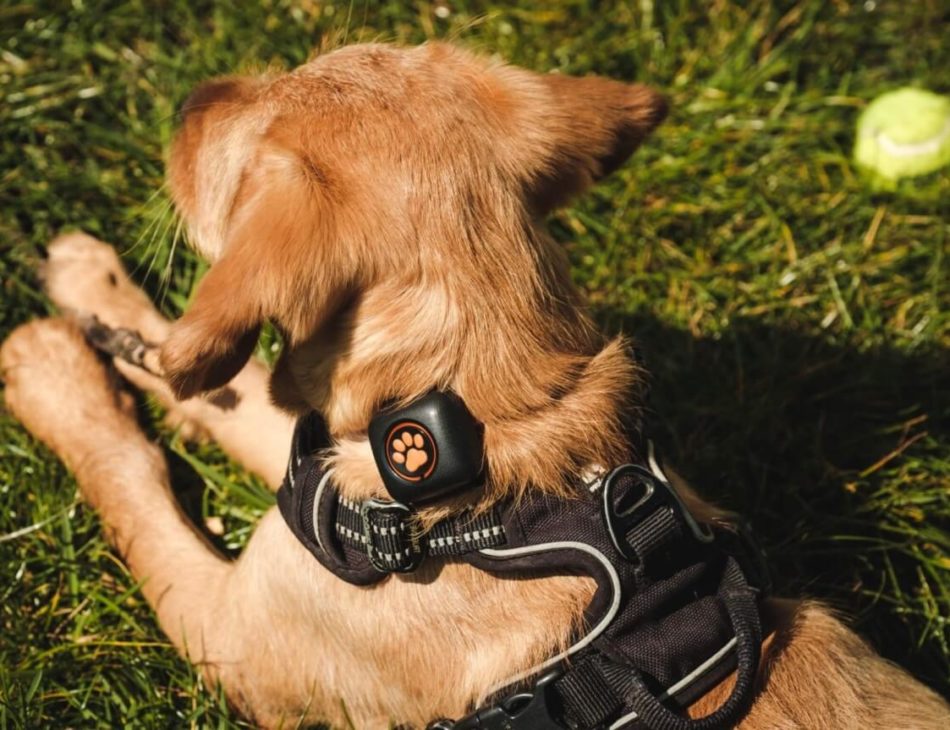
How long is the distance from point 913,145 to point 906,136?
0.06 m

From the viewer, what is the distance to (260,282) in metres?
2.22

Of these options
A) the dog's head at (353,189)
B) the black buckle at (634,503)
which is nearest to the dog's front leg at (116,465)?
the dog's head at (353,189)

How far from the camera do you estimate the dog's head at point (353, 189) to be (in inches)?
89.4

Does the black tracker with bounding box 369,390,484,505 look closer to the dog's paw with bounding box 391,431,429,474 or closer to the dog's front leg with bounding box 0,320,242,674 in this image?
the dog's paw with bounding box 391,431,429,474

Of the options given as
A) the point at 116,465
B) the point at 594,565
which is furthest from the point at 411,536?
the point at 116,465

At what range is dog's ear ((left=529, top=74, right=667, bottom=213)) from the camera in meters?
2.76

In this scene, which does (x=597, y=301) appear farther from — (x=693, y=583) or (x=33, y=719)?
(x=33, y=719)

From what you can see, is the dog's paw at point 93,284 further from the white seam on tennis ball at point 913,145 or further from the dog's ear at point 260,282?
the white seam on tennis ball at point 913,145

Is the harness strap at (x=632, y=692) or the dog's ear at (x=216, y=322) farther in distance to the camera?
the harness strap at (x=632, y=692)

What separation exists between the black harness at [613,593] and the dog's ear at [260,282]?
1.69 ft

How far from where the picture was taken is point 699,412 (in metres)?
4.19

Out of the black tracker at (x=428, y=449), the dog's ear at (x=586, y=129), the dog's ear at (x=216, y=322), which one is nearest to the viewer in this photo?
the dog's ear at (x=216, y=322)

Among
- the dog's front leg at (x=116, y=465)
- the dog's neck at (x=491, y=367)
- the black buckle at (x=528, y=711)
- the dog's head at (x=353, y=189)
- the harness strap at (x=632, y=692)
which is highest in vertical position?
the dog's head at (x=353, y=189)

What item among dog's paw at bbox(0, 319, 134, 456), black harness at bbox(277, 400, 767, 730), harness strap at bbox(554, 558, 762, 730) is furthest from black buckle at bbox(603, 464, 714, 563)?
dog's paw at bbox(0, 319, 134, 456)
